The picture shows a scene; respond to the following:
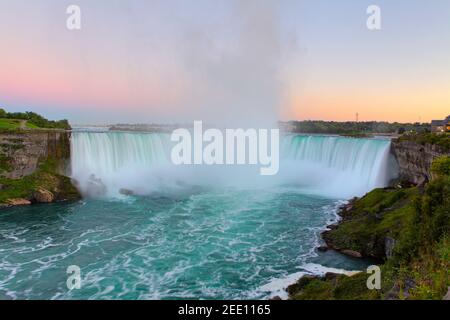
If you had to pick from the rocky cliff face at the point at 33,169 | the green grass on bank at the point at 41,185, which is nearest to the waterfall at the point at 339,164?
the green grass on bank at the point at 41,185

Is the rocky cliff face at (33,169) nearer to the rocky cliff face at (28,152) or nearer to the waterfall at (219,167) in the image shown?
the rocky cliff face at (28,152)

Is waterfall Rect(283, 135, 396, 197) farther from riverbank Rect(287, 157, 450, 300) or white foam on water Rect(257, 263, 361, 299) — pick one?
white foam on water Rect(257, 263, 361, 299)

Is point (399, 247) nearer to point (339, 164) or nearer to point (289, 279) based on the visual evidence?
point (289, 279)

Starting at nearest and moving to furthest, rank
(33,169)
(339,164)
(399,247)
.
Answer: (399,247) → (33,169) → (339,164)

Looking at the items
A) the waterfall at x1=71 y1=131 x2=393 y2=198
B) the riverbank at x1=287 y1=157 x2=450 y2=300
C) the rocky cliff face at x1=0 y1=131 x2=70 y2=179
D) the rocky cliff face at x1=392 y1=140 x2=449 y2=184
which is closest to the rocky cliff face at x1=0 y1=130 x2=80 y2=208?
the rocky cliff face at x1=0 y1=131 x2=70 y2=179

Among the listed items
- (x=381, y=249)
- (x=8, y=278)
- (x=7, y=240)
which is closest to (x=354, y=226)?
(x=381, y=249)

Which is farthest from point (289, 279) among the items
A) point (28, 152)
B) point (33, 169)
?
point (28, 152)
